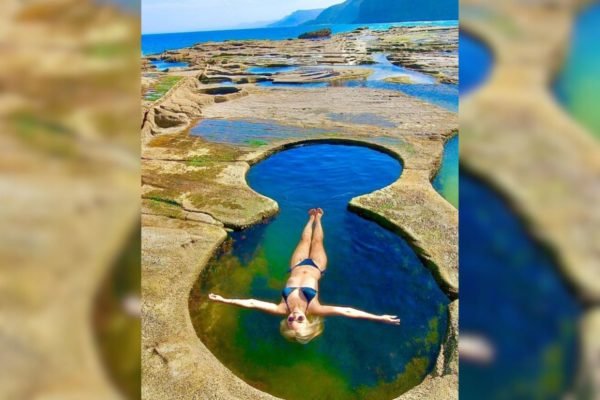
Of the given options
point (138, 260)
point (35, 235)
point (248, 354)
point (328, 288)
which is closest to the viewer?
point (35, 235)

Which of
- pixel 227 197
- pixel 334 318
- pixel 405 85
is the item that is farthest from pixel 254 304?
→ pixel 405 85

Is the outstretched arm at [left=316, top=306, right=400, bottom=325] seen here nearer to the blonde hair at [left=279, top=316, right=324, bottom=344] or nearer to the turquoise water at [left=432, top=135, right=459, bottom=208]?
the blonde hair at [left=279, top=316, right=324, bottom=344]

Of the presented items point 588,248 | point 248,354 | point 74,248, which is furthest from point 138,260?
point 248,354

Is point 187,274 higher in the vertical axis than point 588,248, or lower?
lower

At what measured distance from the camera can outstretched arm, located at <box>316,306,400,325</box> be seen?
15.6 ft

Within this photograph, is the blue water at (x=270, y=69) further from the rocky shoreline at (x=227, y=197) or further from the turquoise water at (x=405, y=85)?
the rocky shoreline at (x=227, y=197)

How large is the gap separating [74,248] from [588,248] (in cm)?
99

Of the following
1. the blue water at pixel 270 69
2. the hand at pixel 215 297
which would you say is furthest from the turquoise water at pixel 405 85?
the hand at pixel 215 297

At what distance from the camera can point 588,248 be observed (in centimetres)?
83

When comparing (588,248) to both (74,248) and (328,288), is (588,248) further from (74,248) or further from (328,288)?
(328,288)

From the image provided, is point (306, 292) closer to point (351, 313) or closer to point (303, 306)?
point (303, 306)

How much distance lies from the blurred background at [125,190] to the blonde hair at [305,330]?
12.1ft

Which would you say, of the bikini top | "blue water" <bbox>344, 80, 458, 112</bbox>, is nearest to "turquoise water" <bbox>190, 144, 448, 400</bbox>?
the bikini top

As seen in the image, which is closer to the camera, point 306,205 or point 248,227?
point 248,227
